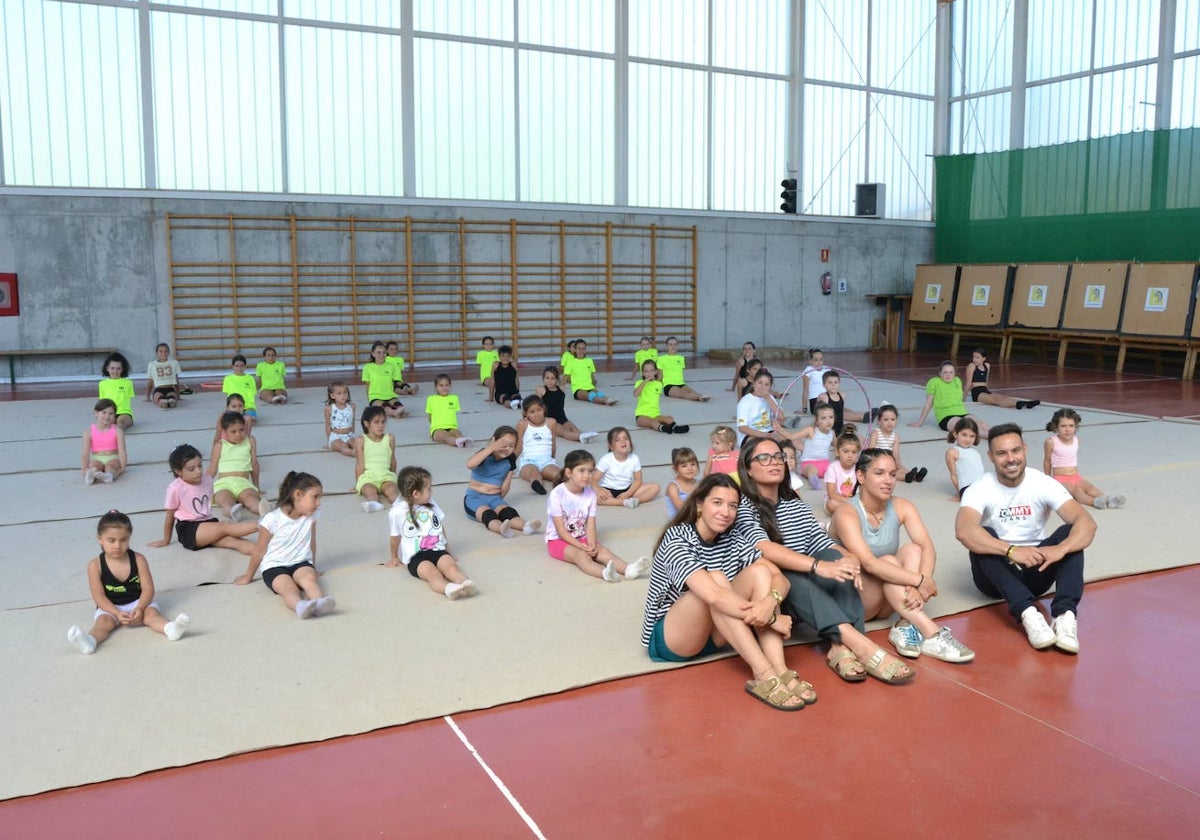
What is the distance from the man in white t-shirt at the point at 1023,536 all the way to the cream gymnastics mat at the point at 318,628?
0.37 metres

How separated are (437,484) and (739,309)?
48.1ft

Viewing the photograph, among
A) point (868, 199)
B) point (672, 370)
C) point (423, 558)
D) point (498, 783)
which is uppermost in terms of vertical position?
point (868, 199)

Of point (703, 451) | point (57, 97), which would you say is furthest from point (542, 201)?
point (703, 451)

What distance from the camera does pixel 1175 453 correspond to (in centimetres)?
960

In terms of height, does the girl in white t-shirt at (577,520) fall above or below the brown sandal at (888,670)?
above

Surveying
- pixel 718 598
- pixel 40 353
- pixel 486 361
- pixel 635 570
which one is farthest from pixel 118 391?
pixel 718 598

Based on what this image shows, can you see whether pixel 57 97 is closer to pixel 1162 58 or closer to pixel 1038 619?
pixel 1038 619

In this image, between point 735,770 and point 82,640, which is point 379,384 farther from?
point 735,770

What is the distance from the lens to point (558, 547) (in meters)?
6.15

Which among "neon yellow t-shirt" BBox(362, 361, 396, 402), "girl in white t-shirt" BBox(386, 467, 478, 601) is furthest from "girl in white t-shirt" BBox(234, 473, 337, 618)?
"neon yellow t-shirt" BBox(362, 361, 396, 402)

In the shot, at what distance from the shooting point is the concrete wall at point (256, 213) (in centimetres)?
1631

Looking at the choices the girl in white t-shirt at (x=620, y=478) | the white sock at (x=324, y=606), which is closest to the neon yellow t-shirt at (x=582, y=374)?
the girl in white t-shirt at (x=620, y=478)

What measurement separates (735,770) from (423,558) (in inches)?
104

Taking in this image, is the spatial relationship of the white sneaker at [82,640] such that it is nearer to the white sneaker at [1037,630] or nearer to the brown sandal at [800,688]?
the brown sandal at [800,688]
